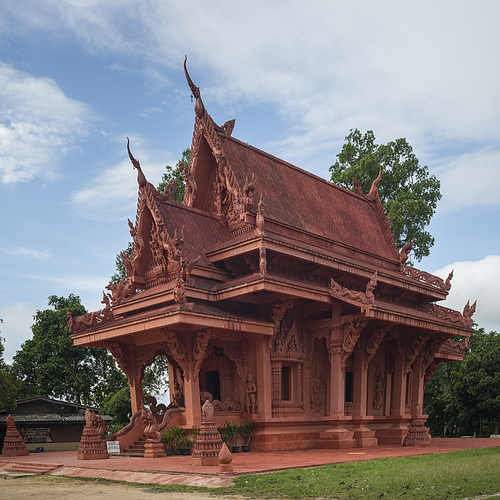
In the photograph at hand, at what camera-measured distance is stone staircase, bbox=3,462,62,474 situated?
11.5 metres

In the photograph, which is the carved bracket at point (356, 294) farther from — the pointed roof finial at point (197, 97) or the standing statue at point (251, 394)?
the pointed roof finial at point (197, 97)

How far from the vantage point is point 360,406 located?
15.7 metres

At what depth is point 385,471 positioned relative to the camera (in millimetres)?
9133

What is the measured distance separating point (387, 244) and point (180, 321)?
37.3ft

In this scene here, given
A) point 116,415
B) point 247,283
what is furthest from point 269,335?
point 116,415

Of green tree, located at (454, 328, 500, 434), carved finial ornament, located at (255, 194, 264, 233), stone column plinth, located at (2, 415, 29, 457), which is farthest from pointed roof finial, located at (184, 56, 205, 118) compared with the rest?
green tree, located at (454, 328, 500, 434)

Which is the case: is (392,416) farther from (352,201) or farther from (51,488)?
(51,488)

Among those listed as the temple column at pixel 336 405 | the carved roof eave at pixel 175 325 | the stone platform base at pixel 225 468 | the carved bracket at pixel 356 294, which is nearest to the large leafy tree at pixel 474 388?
the temple column at pixel 336 405

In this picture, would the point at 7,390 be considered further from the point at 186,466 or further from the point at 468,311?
the point at 468,311

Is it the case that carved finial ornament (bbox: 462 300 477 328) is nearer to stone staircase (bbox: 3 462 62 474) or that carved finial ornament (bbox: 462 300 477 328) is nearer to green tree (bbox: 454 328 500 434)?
green tree (bbox: 454 328 500 434)

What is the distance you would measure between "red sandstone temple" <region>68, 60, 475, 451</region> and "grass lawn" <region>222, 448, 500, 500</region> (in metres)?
4.45

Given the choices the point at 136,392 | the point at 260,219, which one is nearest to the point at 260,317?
the point at 260,219

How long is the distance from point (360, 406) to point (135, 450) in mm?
5973

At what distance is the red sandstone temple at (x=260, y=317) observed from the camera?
540 inches
